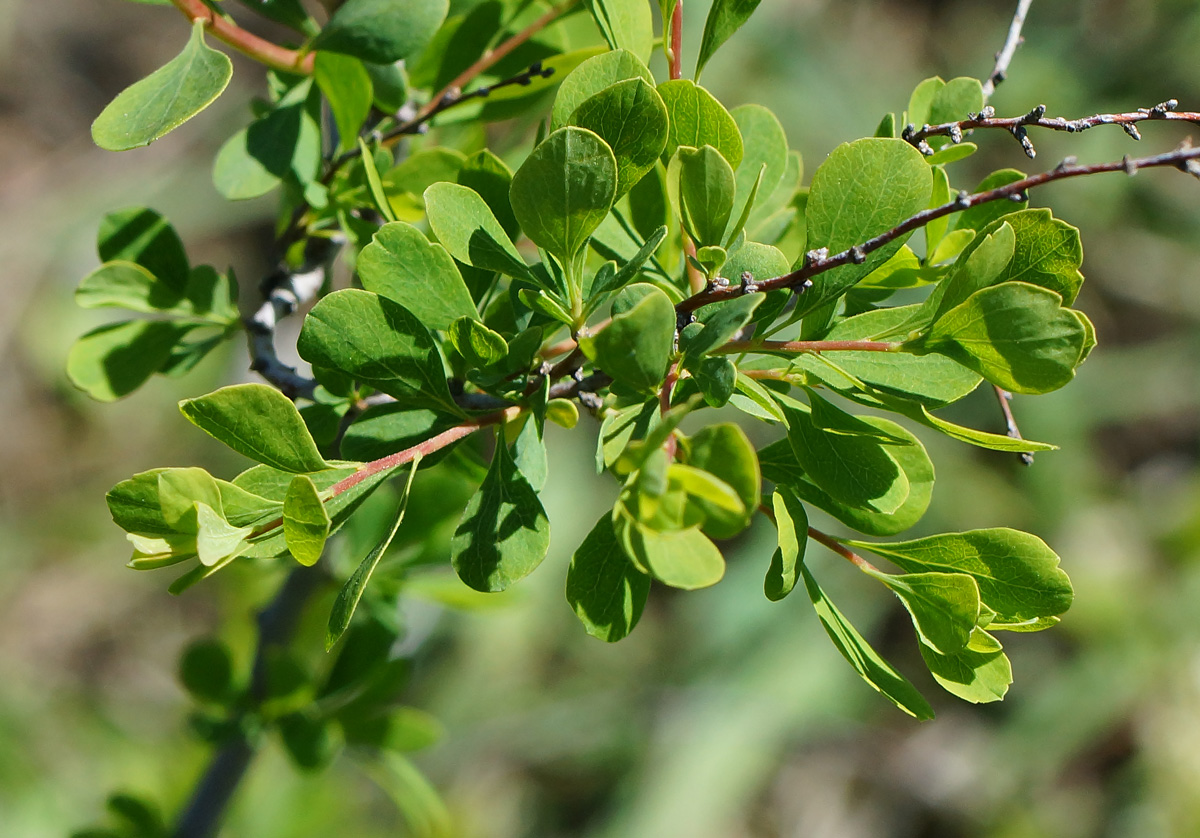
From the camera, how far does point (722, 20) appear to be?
2.04ft

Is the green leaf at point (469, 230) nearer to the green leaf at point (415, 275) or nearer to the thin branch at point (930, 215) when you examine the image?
the green leaf at point (415, 275)

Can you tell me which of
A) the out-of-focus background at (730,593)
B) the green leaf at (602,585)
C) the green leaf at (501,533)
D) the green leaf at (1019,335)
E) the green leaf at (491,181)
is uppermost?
the green leaf at (491,181)

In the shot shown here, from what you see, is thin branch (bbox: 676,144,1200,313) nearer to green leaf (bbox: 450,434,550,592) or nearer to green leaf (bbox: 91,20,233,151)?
green leaf (bbox: 450,434,550,592)

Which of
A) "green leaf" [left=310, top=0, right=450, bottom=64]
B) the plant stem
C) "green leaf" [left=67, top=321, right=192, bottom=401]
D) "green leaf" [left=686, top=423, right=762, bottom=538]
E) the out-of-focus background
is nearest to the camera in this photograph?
"green leaf" [left=686, top=423, right=762, bottom=538]

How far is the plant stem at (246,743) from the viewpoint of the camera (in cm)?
108

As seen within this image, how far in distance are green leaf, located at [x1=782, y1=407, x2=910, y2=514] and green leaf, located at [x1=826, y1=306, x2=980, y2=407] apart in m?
0.03

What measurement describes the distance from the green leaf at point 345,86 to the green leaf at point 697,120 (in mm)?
253

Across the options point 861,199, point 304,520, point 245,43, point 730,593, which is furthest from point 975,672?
point 730,593

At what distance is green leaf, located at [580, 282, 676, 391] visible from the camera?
1.50 ft

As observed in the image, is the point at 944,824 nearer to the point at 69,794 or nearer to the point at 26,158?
the point at 69,794

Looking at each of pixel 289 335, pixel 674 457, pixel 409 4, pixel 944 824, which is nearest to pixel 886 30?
pixel 289 335

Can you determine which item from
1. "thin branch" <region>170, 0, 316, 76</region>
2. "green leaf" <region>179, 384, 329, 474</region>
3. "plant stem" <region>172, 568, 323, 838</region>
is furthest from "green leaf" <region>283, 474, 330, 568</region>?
"plant stem" <region>172, 568, 323, 838</region>

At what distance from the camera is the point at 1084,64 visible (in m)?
3.39

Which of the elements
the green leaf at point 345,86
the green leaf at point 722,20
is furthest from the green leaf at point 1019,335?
the green leaf at point 345,86
